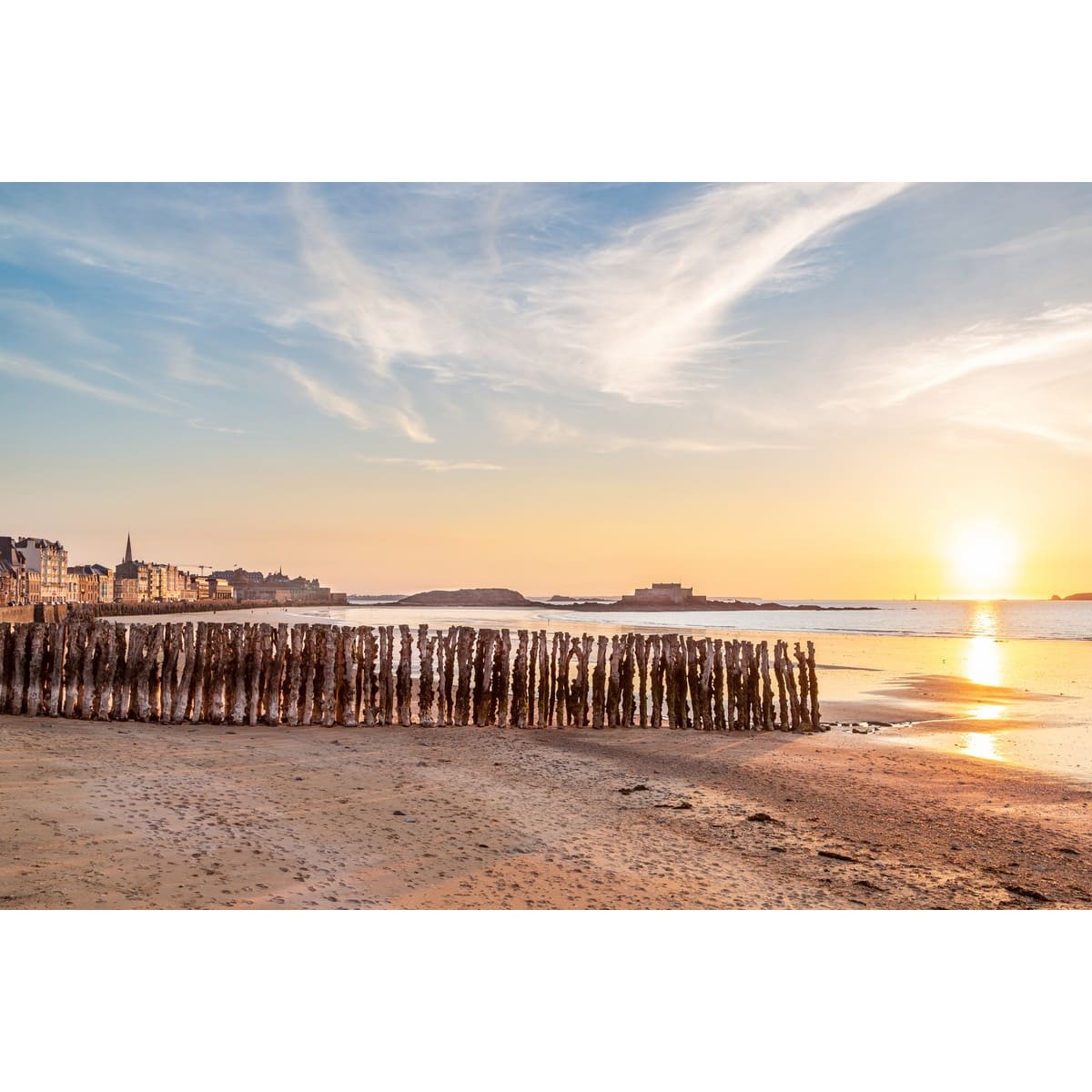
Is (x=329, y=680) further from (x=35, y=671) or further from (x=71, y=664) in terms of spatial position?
(x=35, y=671)

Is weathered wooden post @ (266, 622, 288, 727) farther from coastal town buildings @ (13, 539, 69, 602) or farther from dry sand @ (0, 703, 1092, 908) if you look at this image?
coastal town buildings @ (13, 539, 69, 602)

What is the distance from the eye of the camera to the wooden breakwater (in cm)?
1025

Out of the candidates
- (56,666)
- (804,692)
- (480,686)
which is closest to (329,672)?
(480,686)

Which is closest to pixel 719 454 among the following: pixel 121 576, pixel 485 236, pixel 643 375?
pixel 643 375

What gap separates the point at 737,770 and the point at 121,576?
137 meters

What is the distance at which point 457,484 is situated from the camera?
668 inches

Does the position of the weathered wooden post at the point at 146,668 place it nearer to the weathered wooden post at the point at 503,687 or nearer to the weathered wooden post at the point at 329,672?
the weathered wooden post at the point at 329,672

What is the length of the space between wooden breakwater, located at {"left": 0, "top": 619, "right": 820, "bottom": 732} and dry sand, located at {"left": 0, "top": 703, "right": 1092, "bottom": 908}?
1056mm

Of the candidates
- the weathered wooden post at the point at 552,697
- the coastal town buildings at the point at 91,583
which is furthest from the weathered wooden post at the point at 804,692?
the coastal town buildings at the point at 91,583

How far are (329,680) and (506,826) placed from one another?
5.29m

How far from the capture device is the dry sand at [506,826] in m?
4.63

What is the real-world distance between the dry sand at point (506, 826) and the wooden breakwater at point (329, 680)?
106 centimetres
